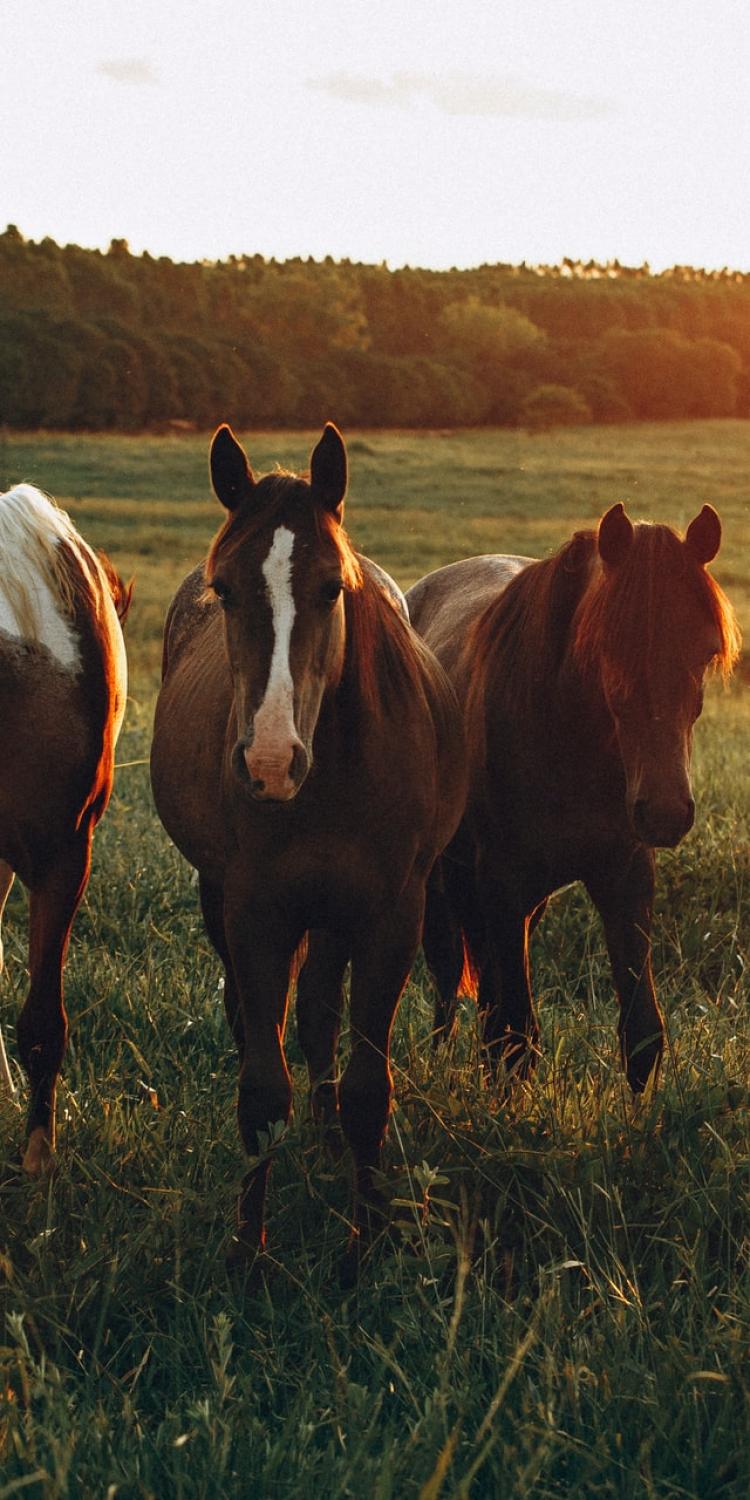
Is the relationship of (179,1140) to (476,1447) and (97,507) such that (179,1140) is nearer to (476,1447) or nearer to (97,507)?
(476,1447)

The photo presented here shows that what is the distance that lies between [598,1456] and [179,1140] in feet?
5.01

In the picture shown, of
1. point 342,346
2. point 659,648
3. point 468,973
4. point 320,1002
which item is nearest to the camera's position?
point 659,648

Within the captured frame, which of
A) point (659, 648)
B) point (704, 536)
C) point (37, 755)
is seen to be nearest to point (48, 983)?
point (37, 755)

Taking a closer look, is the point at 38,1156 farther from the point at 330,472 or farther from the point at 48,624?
the point at 330,472

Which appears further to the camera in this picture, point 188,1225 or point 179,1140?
point 179,1140

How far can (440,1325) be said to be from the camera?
265cm

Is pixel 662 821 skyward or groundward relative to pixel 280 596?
groundward

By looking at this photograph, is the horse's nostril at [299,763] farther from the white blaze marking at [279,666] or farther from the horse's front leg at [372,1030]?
the horse's front leg at [372,1030]

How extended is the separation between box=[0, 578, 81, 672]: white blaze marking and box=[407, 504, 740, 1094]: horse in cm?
130

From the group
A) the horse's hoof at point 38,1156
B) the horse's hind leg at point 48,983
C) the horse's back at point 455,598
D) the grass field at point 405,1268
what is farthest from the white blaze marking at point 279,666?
the horse's back at point 455,598

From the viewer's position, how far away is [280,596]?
2.82 meters

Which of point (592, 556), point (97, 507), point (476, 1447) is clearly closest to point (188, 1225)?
point (476, 1447)

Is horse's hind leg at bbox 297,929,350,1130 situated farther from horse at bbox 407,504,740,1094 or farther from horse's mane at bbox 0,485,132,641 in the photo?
horse's mane at bbox 0,485,132,641

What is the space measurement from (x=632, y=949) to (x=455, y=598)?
84.7 inches
